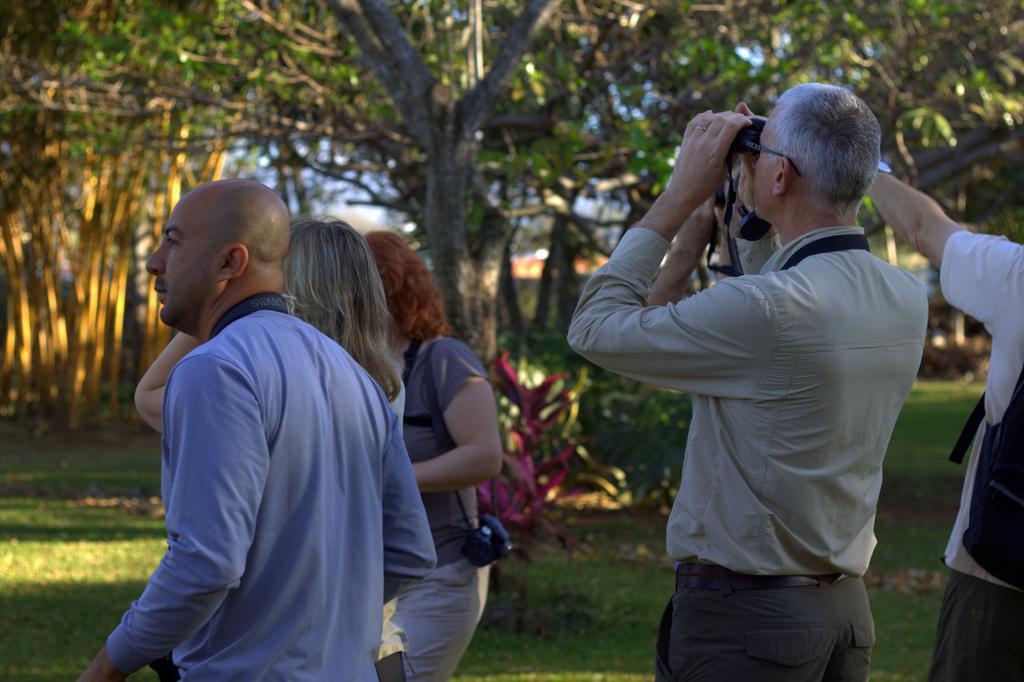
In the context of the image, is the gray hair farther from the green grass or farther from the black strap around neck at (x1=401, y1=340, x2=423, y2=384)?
the green grass

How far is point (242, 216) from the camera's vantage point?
2.25 m

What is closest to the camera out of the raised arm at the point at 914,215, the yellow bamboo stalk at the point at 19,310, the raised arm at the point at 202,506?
the raised arm at the point at 202,506

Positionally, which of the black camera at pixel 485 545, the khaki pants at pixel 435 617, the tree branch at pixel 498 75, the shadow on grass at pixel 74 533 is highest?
the tree branch at pixel 498 75

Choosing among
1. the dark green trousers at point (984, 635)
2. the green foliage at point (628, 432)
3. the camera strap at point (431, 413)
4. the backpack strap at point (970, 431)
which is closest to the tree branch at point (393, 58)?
the camera strap at point (431, 413)

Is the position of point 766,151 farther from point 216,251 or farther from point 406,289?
point 406,289

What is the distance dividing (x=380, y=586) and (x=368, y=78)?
9.02 meters

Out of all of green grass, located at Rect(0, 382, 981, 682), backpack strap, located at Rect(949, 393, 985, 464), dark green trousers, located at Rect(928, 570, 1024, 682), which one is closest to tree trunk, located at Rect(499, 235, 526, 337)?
green grass, located at Rect(0, 382, 981, 682)

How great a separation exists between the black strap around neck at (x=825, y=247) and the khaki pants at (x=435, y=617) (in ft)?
4.94

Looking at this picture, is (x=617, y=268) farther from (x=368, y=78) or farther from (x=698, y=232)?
(x=368, y=78)

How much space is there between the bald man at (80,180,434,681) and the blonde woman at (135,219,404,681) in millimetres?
472

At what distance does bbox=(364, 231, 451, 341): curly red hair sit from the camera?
3.66m

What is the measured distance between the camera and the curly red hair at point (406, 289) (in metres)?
3.66

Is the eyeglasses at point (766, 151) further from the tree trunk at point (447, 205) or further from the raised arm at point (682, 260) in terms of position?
the tree trunk at point (447, 205)

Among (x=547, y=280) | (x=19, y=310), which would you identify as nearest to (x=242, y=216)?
(x=19, y=310)
